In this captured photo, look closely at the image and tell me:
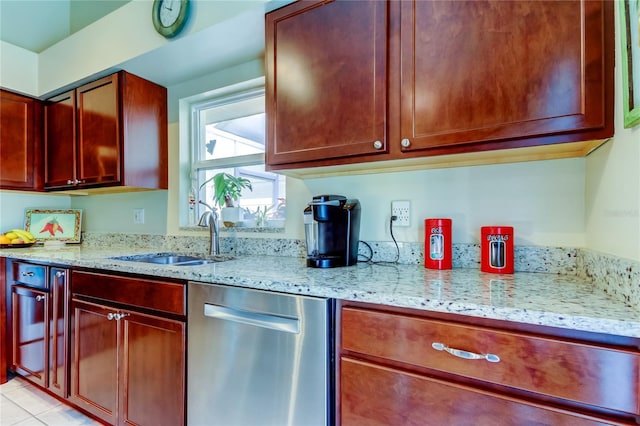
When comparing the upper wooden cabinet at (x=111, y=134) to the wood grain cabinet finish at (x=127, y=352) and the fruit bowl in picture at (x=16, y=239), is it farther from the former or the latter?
the wood grain cabinet finish at (x=127, y=352)

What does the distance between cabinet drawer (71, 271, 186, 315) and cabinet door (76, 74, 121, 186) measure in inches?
27.2

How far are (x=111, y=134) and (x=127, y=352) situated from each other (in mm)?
1354

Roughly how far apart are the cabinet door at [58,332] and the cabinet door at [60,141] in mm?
864

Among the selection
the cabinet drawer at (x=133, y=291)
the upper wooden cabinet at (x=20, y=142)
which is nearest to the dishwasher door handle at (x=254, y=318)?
the cabinet drawer at (x=133, y=291)

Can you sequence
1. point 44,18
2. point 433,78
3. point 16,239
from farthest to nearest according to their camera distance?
point 44,18 < point 16,239 < point 433,78

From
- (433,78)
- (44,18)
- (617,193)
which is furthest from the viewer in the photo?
(44,18)

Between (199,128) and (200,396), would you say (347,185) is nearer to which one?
(200,396)

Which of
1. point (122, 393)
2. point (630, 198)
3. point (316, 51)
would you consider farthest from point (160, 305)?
point (630, 198)

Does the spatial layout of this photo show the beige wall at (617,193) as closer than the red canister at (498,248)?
Yes

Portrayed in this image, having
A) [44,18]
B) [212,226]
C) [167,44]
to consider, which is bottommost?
[212,226]

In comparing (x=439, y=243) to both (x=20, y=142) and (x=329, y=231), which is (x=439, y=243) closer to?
(x=329, y=231)

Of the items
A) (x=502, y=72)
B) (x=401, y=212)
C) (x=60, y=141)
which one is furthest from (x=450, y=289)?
(x=60, y=141)

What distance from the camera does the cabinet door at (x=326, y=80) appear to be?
4.00 ft

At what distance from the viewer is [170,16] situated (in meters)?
1.64
